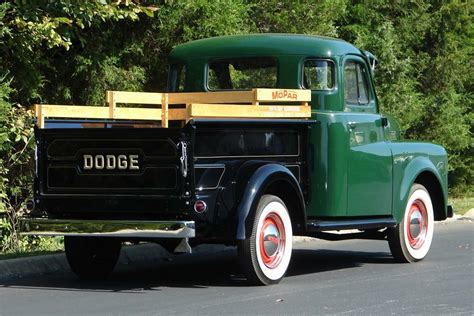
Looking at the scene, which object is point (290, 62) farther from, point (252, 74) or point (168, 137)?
point (168, 137)

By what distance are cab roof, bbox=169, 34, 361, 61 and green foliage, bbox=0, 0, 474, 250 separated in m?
1.63

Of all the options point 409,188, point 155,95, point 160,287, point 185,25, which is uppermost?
point 185,25

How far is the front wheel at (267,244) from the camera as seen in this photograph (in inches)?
348

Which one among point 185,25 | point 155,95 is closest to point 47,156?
point 155,95

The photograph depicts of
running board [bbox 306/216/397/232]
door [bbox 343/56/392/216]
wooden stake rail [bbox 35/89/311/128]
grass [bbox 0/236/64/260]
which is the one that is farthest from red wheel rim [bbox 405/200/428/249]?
grass [bbox 0/236/64/260]

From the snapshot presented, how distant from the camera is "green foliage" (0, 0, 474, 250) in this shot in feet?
38.6

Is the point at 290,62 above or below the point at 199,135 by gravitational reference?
above

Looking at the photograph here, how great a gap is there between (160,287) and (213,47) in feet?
9.38

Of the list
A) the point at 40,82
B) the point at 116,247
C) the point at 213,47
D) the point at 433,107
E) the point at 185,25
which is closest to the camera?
the point at 116,247

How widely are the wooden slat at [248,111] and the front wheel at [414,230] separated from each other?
1.97m

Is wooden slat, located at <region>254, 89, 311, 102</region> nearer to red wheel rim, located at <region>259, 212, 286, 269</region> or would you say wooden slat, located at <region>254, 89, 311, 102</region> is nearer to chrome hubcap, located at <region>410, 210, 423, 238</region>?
red wheel rim, located at <region>259, 212, 286, 269</region>

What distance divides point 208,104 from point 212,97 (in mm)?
1085

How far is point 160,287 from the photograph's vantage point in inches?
361

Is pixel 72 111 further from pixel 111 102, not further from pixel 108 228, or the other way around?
pixel 108 228
